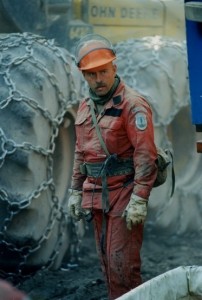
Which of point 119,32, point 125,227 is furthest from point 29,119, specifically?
point 119,32

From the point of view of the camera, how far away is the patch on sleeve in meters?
5.62

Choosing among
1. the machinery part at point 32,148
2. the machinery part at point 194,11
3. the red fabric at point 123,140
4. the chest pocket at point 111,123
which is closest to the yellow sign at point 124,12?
the machinery part at point 32,148

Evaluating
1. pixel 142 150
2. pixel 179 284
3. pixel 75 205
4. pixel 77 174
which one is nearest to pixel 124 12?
pixel 77 174

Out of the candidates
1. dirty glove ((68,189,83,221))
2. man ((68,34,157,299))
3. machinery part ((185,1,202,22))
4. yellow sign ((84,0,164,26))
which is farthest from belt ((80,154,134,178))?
yellow sign ((84,0,164,26))

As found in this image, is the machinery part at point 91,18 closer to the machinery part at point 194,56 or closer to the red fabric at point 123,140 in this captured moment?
the red fabric at point 123,140

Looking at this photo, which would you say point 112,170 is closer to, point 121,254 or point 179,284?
point 121,254

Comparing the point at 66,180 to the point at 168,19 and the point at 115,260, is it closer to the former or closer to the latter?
Answer: the point at 115,260

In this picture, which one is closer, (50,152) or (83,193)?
(83,193)

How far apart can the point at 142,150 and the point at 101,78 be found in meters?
0.48

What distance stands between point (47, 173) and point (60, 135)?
0.63 m

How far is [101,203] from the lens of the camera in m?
5.82

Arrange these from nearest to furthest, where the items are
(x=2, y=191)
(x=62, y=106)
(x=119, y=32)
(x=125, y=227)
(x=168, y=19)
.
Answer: (x=125, y=227), (x=2, y=191), (x=62, y=106), (x=119, y=32), (x=168, y=19)

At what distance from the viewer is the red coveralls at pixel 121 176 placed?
18.5ft

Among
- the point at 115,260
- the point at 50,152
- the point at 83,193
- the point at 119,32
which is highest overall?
the point at 119,32
